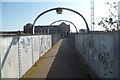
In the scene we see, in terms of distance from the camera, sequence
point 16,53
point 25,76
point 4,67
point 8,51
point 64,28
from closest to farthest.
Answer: point 4,67
point 8,51
point 16,53
point 25,76
point 64,28

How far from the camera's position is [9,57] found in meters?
7.36

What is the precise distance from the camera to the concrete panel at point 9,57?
22.0 feet

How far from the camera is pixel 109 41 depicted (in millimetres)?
7070

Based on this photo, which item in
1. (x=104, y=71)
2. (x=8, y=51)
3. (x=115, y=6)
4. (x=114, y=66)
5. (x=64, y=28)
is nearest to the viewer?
(x=114, y=66)

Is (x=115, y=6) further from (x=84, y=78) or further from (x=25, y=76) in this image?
(x=25, y=76)

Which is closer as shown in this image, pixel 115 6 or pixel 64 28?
pixel 115 6

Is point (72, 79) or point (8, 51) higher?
point (8, 51)

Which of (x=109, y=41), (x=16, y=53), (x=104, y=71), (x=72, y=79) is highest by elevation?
(x=109, y=41)

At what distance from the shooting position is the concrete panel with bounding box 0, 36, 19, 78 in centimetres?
671

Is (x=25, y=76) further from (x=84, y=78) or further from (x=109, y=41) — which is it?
(x=109, y=41)

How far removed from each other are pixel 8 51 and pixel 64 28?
11510cm

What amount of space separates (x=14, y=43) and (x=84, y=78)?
365 centimetres

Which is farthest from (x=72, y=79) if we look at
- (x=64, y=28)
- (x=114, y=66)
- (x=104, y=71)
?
(x=64, y=28)

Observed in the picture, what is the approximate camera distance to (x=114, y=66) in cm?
632
